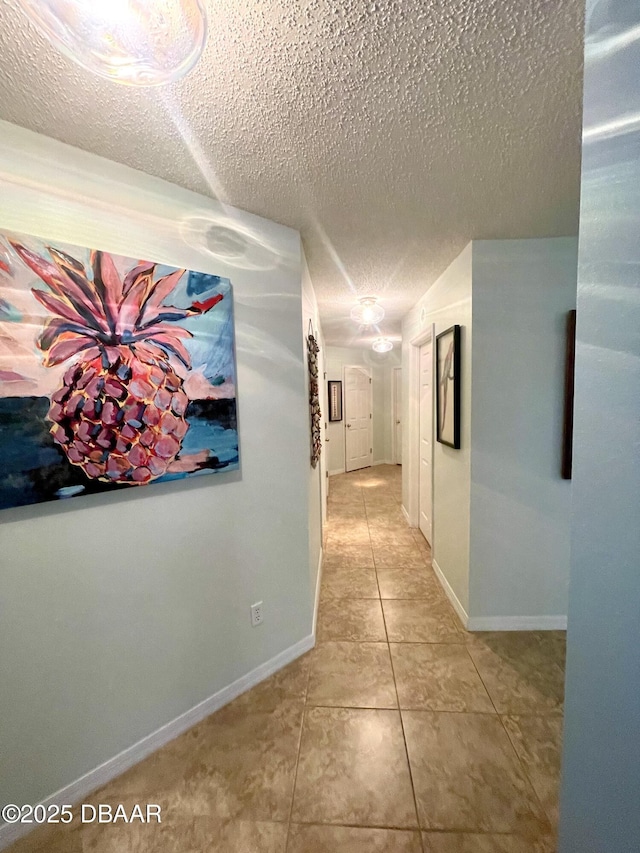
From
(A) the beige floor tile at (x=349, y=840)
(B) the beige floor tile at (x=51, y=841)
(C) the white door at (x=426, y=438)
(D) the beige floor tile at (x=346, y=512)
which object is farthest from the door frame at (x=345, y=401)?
(B) the beige floor tile at (x=51, y=841)

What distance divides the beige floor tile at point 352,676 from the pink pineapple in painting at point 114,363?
4.33ft

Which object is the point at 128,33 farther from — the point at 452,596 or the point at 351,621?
the point at 452,596

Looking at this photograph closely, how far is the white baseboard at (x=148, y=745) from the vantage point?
1086 mm

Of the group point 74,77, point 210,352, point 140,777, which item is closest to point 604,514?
point 210,352

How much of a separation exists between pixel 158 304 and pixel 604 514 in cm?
145

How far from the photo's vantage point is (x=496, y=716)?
4.59 feet

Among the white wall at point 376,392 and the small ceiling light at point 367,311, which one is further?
the white wall at point 376,392

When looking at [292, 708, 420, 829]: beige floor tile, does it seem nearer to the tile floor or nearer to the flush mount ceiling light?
the tile floor

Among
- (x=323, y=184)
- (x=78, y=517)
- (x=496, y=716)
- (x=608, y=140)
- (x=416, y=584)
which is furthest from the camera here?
(x=416, y=584)

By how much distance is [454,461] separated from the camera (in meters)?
2.12

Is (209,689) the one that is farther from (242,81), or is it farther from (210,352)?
(242,81)

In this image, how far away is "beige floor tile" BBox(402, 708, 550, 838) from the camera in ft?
3.47

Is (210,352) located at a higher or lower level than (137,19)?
lower

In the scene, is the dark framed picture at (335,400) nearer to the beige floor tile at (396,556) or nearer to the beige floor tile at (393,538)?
the beige floor tile at (393,538)
